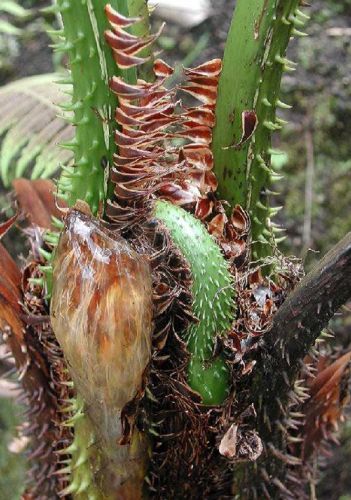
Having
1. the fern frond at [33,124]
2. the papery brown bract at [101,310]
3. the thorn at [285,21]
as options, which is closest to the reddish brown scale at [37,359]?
the papery brown bract at [101,310]

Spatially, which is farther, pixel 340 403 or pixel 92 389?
pixel 340 403

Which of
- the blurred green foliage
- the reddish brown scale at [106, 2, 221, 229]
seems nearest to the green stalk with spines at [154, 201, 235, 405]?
the reddish brown scale at [106, 2, 221, 229]

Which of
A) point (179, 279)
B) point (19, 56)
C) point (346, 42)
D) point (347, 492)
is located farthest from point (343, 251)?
point (19, 56)

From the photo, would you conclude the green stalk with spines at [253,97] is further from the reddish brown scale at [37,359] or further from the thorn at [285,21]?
the reddish brown scale at [37,359]

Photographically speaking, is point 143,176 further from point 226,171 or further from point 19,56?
point 19,56

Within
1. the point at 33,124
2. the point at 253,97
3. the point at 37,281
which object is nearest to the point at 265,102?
the point at 253,97
